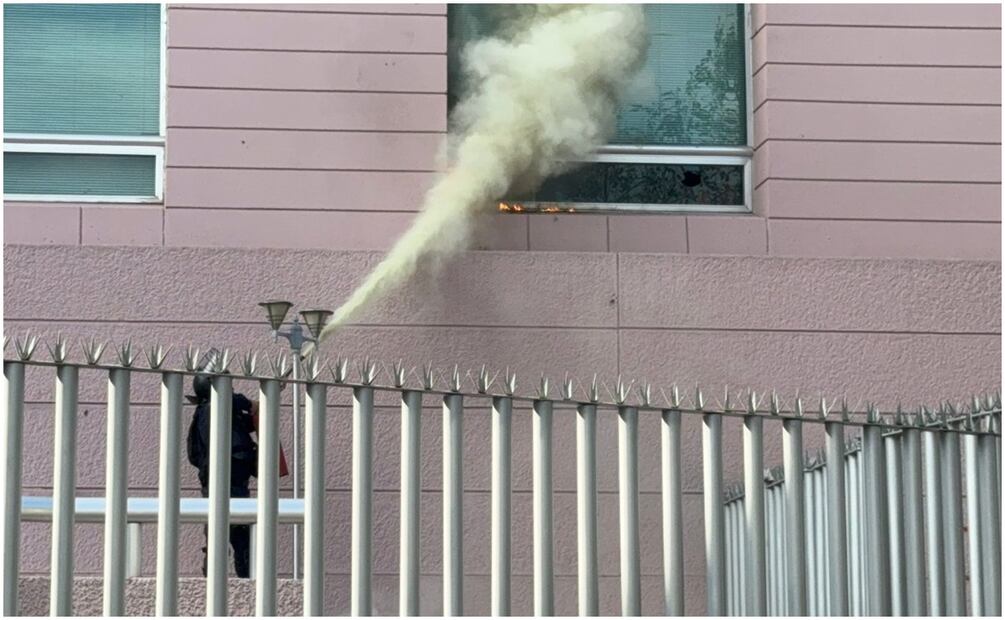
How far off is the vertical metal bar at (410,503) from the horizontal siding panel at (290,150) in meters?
5.20

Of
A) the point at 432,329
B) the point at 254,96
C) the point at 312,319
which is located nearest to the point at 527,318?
the point at 432,329

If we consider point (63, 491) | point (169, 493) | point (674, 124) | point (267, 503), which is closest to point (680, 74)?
point (674, 124)

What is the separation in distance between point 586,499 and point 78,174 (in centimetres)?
607

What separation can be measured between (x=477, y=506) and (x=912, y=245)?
3.26 m

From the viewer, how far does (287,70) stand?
11211 millimetres

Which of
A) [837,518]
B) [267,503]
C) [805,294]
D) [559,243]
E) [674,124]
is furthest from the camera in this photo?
[674,124]

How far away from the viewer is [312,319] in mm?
10711

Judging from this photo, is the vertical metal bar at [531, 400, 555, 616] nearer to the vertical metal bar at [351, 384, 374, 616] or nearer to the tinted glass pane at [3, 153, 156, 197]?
the vertical metal bar at [351, 384, 374, 616]

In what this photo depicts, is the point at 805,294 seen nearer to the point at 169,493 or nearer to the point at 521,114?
the point at 521,114

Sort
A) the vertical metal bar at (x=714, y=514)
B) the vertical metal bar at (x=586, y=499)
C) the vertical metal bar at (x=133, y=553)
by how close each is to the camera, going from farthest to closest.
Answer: the vertical metal bar at (x=133, y=553), the vertical metal bar at (x=714, y=514), the vertical metal bar at (x=586, y=499)

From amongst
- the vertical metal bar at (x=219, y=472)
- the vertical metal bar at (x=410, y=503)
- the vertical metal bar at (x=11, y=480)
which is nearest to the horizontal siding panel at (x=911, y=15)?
the vertical metal bar at (x=410, y=503)

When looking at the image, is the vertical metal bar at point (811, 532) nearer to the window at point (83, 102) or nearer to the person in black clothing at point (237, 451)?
the person in black clothing at point (237, 451)

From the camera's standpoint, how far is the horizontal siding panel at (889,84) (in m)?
11.5

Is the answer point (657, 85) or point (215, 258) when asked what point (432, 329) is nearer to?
point (215, 258)
